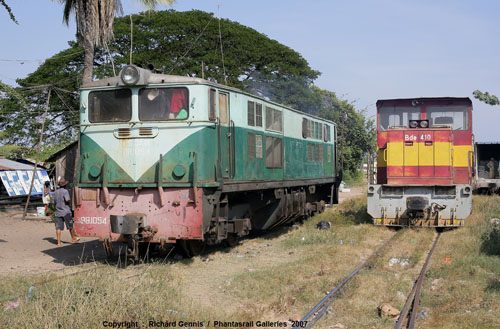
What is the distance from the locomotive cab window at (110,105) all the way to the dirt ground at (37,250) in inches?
95.2

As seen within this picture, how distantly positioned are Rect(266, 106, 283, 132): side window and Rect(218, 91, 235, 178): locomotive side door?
2118 mm

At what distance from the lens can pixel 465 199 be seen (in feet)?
44.3

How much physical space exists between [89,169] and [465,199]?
8.91m

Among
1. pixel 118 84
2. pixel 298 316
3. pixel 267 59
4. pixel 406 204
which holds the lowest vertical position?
pixel 298 316

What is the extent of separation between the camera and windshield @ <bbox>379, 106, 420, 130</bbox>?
14.8 m

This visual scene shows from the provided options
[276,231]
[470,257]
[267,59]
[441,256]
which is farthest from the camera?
[267,59]

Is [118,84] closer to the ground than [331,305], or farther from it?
farther from it

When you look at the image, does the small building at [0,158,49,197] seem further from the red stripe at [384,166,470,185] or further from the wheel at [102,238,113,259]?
the red stripe at [384,166,470,185]

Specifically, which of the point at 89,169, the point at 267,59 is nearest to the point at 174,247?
the point at 89,169

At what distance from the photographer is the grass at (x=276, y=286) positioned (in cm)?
550

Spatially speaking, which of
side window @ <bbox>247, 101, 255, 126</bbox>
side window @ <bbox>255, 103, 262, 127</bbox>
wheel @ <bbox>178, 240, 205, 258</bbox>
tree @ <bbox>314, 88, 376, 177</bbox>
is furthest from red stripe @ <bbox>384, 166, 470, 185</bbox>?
tree @ <bbox>314, 88, 376, 177</bbox>

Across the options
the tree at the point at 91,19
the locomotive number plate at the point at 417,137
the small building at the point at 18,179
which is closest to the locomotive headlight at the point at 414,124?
the locomotive number plate at the point at 417,137

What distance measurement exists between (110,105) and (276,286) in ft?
14.4

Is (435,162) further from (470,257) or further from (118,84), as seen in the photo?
(118,84)
